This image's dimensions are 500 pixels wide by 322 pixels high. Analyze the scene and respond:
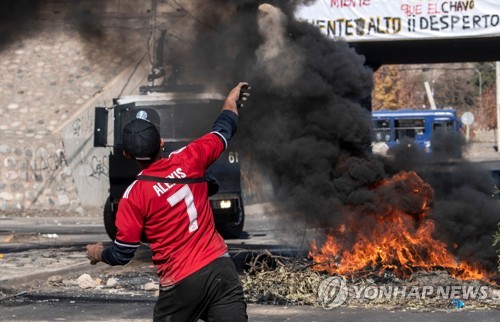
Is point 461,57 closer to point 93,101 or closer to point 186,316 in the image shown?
point 93,101

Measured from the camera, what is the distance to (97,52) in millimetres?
12844

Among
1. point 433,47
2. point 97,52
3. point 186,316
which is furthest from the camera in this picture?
point 433,47

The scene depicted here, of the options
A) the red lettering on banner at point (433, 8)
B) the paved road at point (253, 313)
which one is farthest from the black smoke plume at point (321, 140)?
the red lettering on banner at point (433, 8)

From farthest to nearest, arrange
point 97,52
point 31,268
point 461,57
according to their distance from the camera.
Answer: point 461,57 → point 97,52 → point 31,268

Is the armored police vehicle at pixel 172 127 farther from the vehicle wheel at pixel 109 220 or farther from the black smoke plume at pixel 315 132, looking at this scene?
the black smoke plume at pixel 315 132

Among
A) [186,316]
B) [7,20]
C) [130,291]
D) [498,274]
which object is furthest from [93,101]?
[186,316]

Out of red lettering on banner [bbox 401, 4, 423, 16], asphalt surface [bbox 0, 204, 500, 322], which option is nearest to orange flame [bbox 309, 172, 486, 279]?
asphalt surface [bbox 0, 204, 500, 322]

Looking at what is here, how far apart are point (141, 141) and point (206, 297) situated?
867mm

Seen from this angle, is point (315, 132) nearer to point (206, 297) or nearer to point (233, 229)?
point (233, 229)

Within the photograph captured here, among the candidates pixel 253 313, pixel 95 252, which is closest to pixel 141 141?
pixel 95 252

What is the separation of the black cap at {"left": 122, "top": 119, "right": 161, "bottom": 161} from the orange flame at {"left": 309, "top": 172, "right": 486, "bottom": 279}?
15.6ft

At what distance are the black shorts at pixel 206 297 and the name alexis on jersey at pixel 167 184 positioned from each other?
45 cm

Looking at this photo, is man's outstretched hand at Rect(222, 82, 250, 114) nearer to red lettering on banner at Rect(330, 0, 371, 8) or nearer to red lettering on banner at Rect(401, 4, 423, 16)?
red lettering on banner at Rect(330, 0, 371, 8)

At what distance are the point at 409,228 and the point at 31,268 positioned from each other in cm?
476
